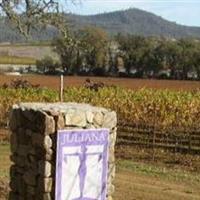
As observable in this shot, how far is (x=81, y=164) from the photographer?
7789mm

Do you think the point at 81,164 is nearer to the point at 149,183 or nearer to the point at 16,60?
the point at 149,183

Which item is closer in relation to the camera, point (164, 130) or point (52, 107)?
point (52, 107)

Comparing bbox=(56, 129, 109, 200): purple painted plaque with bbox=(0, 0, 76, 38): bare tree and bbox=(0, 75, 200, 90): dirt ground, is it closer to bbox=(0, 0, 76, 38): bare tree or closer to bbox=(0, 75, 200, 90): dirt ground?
bbox=(0, 0, 76, 38): bare tree

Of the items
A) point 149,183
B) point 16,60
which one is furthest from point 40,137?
point 16,60

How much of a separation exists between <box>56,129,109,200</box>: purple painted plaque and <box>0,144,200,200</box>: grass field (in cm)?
399

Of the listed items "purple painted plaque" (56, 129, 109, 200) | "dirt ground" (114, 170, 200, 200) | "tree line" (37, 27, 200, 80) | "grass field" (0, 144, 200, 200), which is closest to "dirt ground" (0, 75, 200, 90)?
"tree line" (37, 27, 200, 80)

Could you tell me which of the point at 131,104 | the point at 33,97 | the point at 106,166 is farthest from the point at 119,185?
the point at 33,97

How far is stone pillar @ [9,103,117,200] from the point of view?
25.1 feet

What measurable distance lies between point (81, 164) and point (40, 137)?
1.89ft

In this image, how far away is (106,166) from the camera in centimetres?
811

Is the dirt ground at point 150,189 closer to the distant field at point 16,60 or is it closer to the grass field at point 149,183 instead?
the grass field at point 149,183

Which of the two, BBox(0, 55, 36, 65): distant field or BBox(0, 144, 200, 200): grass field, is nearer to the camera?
BBox(0, 144, 200, 200): grass field

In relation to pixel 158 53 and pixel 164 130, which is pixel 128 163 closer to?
pixel 164 130

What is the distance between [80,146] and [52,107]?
61 centimetres
